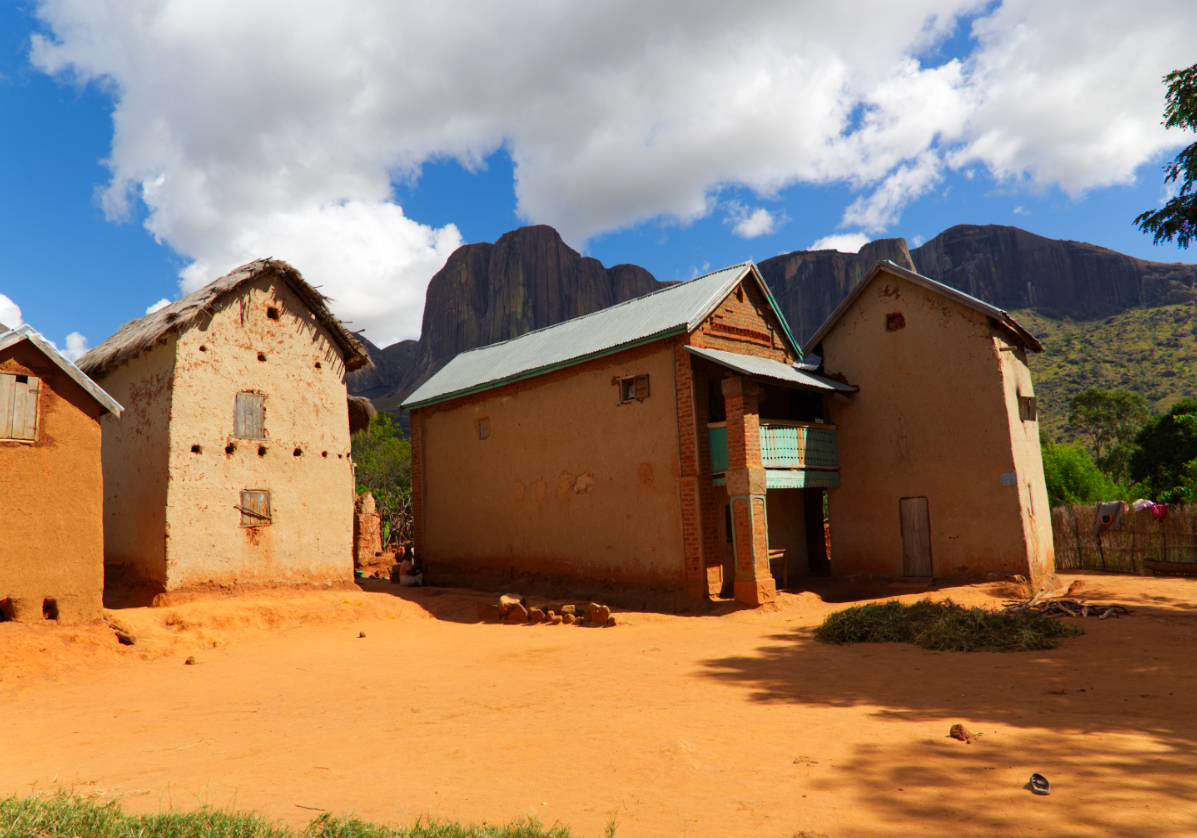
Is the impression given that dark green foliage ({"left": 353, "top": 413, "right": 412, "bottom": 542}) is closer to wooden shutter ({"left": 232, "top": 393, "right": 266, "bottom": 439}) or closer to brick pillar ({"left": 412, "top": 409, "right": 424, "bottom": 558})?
brick pillar ({"left": 412, "top": 409, "right": 424, "bottom": 558})

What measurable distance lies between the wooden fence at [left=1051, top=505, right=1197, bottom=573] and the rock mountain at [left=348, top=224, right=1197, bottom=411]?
62056 mm

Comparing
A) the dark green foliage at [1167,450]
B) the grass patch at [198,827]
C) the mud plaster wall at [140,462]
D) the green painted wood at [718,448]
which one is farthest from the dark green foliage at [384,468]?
the dark green foliage at [1167,450]

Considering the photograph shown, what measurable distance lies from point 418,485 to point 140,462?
8.12 m

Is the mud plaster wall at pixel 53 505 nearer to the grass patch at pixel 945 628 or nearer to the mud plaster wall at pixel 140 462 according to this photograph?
the mud plaster wall at pixel 140 462

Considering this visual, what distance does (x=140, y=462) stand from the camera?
1468 centimetres

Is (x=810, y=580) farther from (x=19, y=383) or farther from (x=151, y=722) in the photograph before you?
(x=19, y=383)

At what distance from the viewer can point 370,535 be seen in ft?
74.8

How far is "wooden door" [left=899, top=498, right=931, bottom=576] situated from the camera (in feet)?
51.8

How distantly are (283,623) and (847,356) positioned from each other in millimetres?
14128

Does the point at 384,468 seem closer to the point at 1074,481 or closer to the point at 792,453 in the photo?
the point at 792,453

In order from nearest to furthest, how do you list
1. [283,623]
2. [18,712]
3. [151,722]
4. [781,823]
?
[781,823], [151,722], [18,712], [283,623]

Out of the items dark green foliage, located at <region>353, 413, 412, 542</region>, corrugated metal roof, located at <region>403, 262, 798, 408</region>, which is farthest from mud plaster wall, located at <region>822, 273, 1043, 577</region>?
dark green foliage, located at <region>353, 413, 412, 542</region>

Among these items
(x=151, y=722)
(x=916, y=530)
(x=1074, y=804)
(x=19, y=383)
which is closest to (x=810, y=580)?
(x=916, y=530)

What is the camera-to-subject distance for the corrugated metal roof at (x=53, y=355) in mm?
10508
